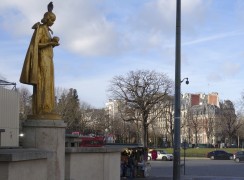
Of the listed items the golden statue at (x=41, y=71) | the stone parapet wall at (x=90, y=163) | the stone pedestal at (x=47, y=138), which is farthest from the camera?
the stone parapet wall at (x=90, y=163)

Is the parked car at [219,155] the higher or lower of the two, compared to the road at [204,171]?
lower

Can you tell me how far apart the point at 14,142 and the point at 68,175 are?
13891 mm

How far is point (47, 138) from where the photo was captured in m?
9.81

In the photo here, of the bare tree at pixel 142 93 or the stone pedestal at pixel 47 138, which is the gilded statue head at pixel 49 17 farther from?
the bare tree at pixel 142 93

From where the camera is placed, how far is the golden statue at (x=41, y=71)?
9.86 m

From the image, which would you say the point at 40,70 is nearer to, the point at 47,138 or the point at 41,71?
the point at 41,71

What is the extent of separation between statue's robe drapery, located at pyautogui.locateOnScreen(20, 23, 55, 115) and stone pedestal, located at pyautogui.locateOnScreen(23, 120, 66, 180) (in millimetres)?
359

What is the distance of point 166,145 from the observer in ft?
448

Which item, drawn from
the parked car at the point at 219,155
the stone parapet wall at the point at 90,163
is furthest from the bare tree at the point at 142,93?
the stone parapet wall at the point at 90,163

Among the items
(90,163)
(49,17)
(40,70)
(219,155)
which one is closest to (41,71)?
(40,70)

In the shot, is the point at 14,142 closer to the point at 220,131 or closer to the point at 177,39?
the point at 177,39

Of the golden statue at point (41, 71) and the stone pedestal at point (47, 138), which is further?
the golden statue at point (41, 71)

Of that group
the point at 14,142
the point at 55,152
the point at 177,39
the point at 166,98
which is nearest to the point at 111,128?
the point at 166,98

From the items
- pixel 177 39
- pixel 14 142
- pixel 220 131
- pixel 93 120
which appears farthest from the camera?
pixel 220 131
